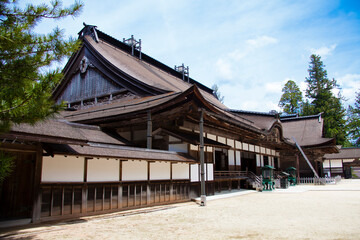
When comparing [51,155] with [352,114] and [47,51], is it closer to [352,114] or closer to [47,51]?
[47,51]

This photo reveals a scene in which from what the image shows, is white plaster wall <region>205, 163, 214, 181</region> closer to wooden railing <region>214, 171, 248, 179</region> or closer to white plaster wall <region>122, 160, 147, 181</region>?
wooden railing <region>214, 171, 248, 179</region>

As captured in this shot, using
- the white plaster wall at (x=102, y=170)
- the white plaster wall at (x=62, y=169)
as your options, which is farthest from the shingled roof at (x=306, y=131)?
the white plaster wall at (x=62, y=169)

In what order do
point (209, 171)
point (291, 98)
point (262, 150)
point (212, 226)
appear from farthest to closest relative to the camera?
point (291, 98) < point (262, 150) < point (209, 171) < point (212, 226)

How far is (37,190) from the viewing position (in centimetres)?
748

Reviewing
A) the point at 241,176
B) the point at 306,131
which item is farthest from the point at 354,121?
the point at 241,176

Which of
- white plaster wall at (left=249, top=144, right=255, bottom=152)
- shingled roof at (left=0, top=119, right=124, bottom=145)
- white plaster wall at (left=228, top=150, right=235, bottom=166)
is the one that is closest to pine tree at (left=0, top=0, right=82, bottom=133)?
shingled roof at (left=0, top=119, right=124, bottom=145)

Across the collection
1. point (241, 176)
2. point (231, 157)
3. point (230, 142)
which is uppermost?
point (230, 142)

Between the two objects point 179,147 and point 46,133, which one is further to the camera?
point 179,147

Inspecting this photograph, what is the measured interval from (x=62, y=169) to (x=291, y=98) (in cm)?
4867

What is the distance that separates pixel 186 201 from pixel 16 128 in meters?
8.91

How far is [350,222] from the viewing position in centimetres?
795

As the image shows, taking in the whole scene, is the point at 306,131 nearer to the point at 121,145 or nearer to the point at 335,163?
the point at 335,163

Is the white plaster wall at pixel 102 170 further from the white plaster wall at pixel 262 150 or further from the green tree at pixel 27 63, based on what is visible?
the white plaster wall at pixel 262 150

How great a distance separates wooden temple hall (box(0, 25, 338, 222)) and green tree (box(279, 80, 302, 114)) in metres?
23.2
